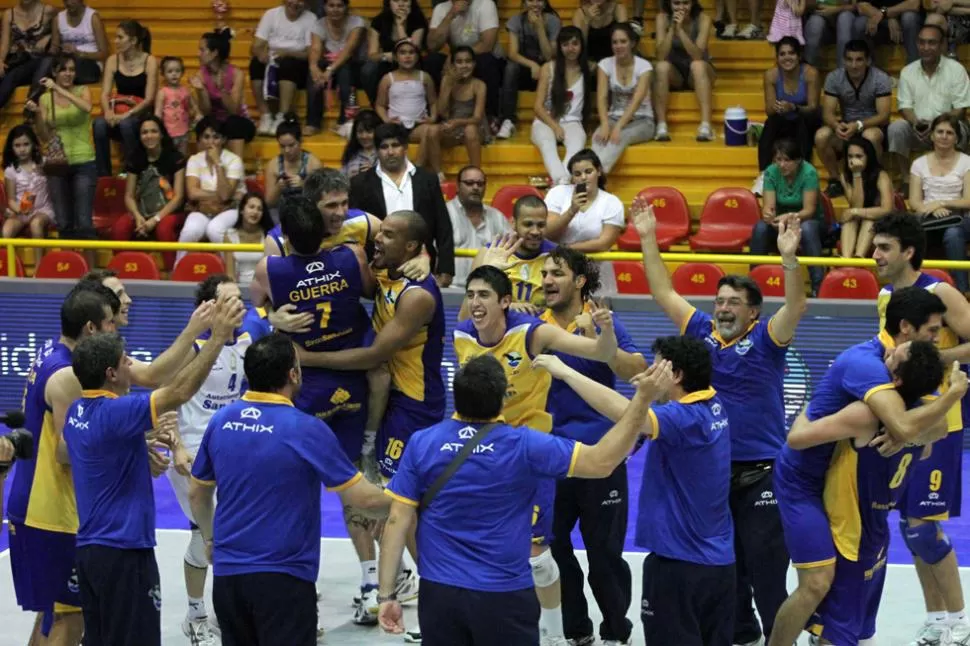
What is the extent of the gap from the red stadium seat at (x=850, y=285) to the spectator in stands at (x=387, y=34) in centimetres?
547

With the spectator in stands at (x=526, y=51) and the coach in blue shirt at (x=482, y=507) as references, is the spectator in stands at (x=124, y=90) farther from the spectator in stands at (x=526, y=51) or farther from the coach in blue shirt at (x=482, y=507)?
the coach in blue shirt at (x=482, y=507)

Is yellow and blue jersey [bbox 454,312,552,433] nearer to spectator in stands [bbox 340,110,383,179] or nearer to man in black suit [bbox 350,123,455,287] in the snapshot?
man in black suit [bbox 350,123,455,287]

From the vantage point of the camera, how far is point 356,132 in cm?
1469

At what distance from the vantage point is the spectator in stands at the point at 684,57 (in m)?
16.3

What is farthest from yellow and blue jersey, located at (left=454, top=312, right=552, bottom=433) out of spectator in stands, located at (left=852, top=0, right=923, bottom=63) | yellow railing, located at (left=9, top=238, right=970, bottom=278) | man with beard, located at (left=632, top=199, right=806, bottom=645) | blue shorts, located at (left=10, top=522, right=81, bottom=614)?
spectator in stands, located at (left=852, top=0, right=923, bottom=63)

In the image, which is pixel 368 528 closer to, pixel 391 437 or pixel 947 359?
pixel 391 437

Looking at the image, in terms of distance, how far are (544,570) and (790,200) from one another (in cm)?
723

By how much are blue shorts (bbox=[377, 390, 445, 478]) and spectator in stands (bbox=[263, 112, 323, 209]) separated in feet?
20.7

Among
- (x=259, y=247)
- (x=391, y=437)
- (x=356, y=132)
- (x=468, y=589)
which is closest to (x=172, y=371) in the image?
(x=391, y=437)

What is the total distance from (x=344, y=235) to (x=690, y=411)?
8.61 feet

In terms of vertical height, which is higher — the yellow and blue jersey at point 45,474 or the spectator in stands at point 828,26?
the spectator in stands at point 828,26

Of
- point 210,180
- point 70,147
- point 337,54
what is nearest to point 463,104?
point 337,54

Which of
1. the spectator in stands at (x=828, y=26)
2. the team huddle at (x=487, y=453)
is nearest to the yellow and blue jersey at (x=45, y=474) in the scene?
the team huddle at (x=487, y=453)

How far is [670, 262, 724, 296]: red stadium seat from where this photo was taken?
1384 cm
